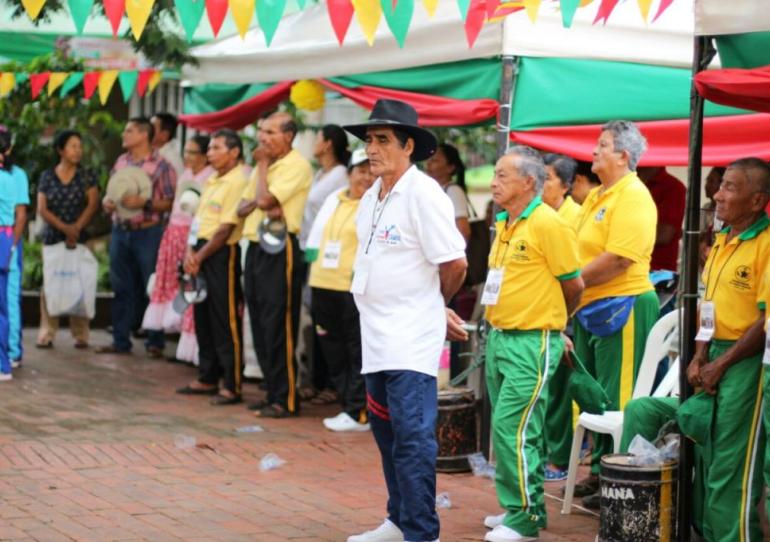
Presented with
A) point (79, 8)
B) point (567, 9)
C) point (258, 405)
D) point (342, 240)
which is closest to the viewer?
point (79, 8)

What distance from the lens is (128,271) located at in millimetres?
12469

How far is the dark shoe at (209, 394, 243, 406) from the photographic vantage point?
10.1 metres

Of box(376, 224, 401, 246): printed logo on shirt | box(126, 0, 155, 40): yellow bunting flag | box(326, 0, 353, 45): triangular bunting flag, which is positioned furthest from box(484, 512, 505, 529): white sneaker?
box(126, 0, 155, 40): yellow bunting flag

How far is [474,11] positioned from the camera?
7.38 m

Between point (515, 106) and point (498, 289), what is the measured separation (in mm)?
1860

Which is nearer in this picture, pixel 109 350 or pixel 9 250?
pixel 9 250

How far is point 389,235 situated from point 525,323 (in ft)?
2.98

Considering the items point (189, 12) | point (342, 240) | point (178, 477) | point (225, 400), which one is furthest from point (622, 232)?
point (225, 400)

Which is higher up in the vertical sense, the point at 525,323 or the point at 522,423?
the point at 525,323

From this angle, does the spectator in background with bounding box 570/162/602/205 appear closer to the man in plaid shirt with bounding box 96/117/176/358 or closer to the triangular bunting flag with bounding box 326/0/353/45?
the triangular bunting flag with bounding box 326/0/353/45

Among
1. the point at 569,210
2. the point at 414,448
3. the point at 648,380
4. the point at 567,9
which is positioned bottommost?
the point at 414,448

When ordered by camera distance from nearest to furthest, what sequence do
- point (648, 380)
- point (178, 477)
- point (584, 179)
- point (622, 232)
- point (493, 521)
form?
point (493, 521) < point (622, 232) < point (648, 380) < point (178, 477) < point (584, 179)

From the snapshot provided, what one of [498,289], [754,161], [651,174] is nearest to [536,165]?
[498,289]

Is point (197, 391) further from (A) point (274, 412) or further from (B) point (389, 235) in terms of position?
(B) point (389, 235)
